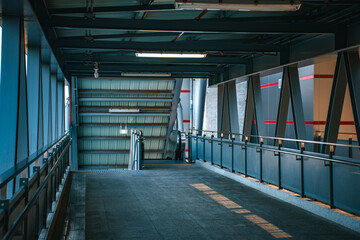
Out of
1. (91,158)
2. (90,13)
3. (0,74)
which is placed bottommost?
(91,158)

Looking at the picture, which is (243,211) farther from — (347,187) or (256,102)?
(256,102)

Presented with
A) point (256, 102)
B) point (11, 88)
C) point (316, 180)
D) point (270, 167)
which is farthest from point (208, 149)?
point (11, 88)

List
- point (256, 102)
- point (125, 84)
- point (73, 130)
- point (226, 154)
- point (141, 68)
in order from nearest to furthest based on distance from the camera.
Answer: point (226, 154)
point (256, 102)
point (141, 68)
point (125, 84)
point (73, 130)


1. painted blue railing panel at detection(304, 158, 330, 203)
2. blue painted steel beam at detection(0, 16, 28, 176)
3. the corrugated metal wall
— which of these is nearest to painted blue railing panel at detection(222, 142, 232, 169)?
painted blue railing panel at detection(304, 158, 330, 203)

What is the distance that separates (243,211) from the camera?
732cm

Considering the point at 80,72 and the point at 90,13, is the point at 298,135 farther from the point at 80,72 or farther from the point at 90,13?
the point at 80,72

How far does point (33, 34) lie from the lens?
7441 mm

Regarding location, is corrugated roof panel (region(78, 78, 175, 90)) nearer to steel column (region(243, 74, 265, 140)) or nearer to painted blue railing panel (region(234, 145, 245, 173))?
steel column (region(243, 74, 265, 140))

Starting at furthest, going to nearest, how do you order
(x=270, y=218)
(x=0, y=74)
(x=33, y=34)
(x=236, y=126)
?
(x=236, y=126), (x=33, y=34), (x=270, y=218), (x=0, y=74)

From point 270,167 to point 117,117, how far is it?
1387 cm

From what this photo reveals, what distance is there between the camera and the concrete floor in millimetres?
5879

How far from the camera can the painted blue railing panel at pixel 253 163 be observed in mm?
10109

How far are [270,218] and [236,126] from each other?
9.04 metres

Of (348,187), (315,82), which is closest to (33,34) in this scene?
(348,187)
